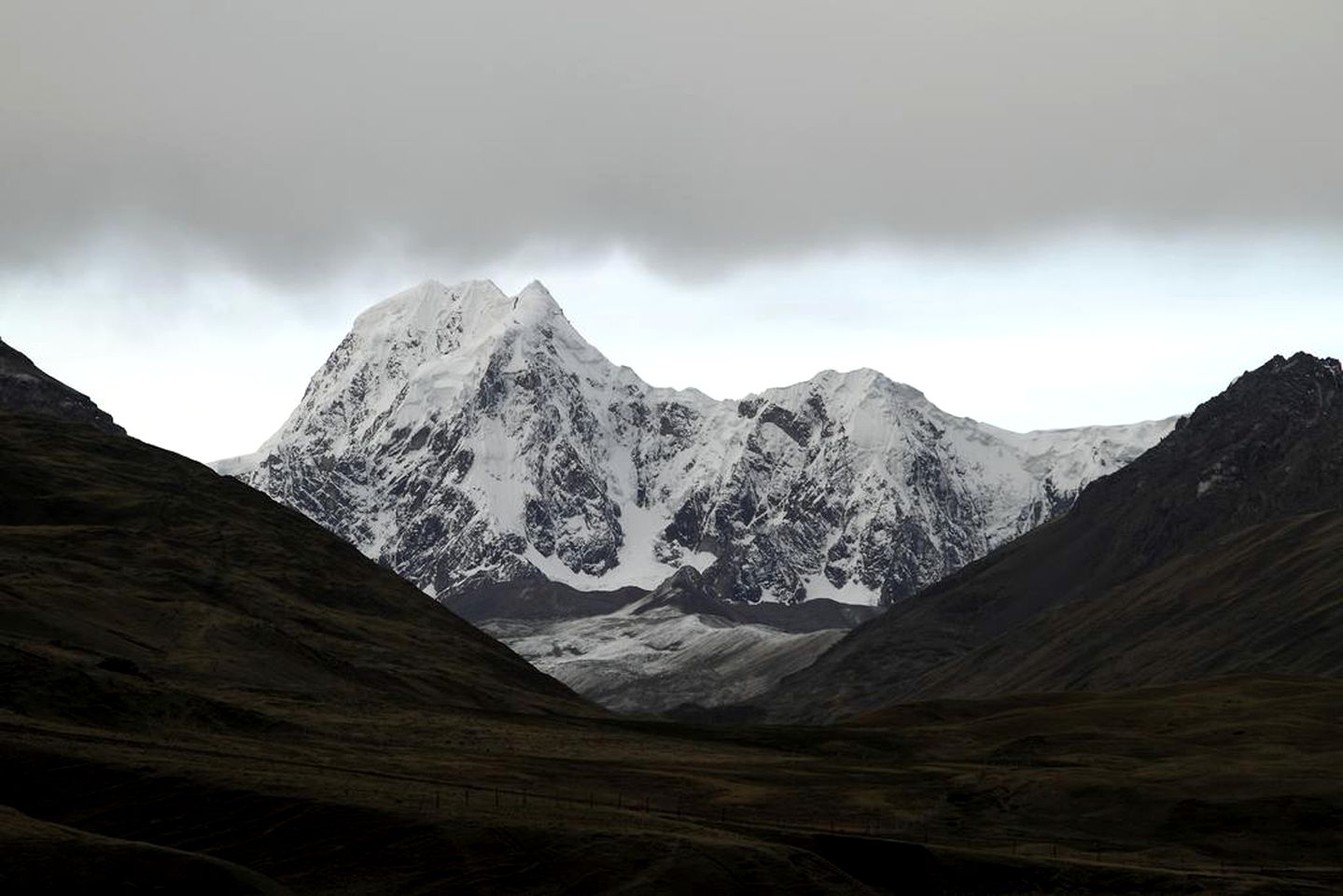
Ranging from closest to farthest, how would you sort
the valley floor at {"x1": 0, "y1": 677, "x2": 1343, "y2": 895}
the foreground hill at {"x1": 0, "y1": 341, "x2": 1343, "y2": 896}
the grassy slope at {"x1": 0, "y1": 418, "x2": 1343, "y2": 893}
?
the valley floor at {"x1": 0, "y1": 677, "x2": 1343, "y2": 895} → the foreground hill at {"x1": 0, "y1": 341, "x2": 1343, "y2": 896} → the grassy slope at {"x1": 0, "y1": 418, "x2": 1343, "y2": 893}

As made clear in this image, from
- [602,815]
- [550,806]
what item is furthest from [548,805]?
[602,815]

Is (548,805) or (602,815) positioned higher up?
(548,805)

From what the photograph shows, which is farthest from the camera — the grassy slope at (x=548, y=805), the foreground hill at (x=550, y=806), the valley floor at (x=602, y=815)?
the grassy slope at (x=548, y=805)

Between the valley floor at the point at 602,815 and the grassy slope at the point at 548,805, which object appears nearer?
the valley floor at the point at 602,815

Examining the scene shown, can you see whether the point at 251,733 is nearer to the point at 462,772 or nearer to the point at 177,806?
the point at 462,772

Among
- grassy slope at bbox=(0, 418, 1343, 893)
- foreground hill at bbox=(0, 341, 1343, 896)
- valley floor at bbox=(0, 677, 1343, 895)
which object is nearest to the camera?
valley floor at bbox=(0, 677, 1343, 895)

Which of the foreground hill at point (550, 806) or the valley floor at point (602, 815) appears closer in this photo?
the valley floor at point (602, 815)

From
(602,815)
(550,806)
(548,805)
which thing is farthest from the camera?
(548,805)

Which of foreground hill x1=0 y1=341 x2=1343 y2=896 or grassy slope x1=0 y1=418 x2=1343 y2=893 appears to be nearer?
foreground hill x1=0 y1=341 x2=1343 y2=896

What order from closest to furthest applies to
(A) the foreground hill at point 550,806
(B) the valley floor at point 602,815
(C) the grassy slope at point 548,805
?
1. (B) the valley floor at point 602,815
2. (A) the foreground hill at point 550,806
3. (C) the grassy slope at point 548,805

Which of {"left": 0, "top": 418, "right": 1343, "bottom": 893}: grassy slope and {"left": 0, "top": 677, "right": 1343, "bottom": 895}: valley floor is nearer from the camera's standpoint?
{"left": 0, "top": 677, "right": 1343, "bottom": 895}: valley floor

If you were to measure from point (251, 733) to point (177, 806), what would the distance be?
4374 cm

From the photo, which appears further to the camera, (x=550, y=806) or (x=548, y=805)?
(x=548, y=805)

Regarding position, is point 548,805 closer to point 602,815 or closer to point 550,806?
point 550,806
